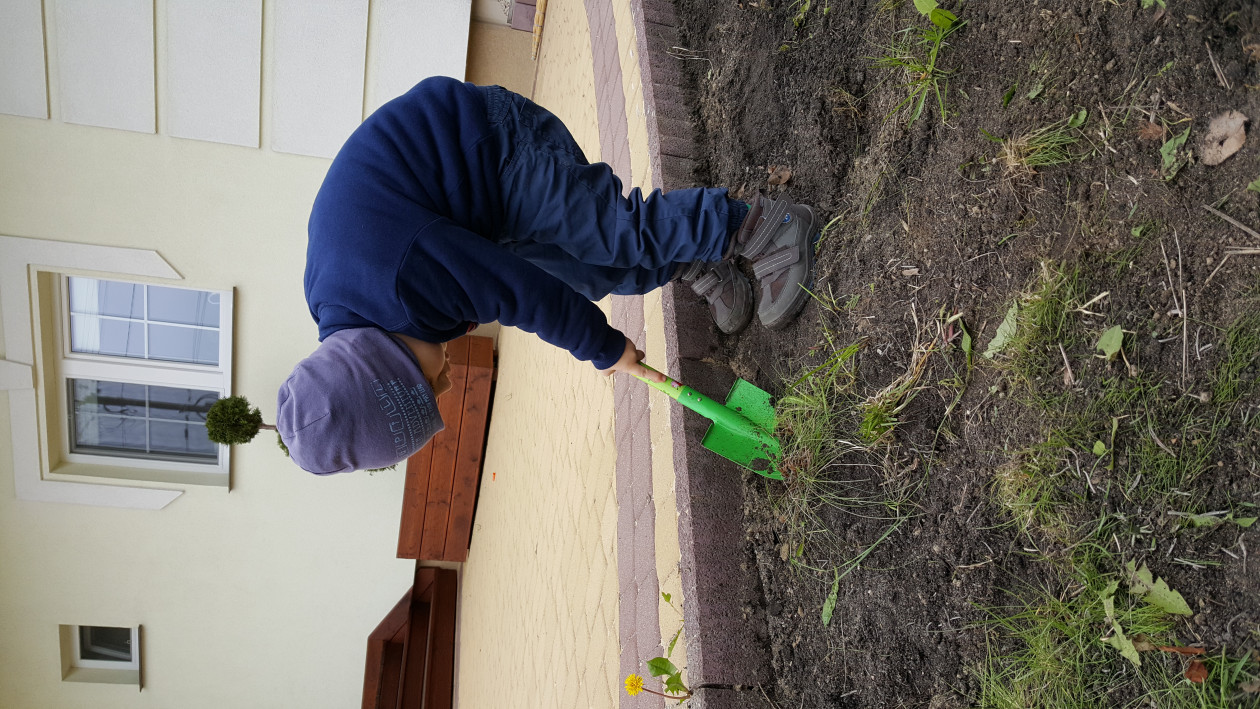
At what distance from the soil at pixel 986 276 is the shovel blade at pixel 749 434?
3.3 inches

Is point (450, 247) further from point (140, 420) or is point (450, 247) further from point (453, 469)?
point (140, 420)

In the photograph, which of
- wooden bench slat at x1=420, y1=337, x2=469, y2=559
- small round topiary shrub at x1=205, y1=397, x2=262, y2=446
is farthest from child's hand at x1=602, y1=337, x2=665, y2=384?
small round topiary shrub at x1=205, y1=397, x2=262, y2=446

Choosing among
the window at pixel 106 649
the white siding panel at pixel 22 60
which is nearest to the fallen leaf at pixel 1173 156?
the white siding panel at pixel 22 60

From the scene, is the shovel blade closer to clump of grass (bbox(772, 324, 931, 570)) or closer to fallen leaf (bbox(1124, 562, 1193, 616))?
clump of grass (bbox(772, 324, 931, 570))

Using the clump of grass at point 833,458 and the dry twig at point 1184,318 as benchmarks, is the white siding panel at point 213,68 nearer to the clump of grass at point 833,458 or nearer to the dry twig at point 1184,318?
the clump of grass at point 833,458

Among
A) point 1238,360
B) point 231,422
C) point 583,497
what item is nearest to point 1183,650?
point 1238,360

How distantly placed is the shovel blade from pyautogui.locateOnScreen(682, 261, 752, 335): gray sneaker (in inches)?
10.4

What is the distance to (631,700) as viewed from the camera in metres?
2.06

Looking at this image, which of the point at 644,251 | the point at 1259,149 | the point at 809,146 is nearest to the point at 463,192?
the point at 644,251

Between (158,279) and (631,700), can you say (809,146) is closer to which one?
(631,700)

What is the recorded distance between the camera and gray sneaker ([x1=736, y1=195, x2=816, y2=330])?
71.3 inches

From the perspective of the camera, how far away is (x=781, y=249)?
1.83 metres

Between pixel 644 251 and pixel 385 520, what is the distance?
4984 millimetres

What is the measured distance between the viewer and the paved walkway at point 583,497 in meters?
2.15
